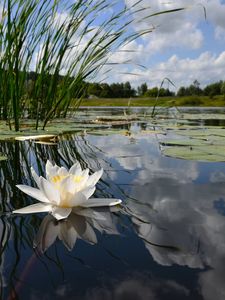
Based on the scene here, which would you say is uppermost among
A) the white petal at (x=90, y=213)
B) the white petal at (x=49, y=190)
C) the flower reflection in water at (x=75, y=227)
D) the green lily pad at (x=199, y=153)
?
the white petal at (x=49, y=190)

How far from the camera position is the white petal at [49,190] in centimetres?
67

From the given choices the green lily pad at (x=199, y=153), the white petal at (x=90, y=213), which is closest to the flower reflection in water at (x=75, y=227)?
the white petal at (x=90, y=213)

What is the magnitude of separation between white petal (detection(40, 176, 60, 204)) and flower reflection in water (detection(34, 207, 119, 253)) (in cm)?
4

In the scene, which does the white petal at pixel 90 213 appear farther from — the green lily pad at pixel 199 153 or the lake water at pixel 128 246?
the green lily pad at pixel 199 153

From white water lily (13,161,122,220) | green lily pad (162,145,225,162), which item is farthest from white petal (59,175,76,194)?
green lily pad (162,145,225,162)

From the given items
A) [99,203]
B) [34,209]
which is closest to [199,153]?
[99,203]

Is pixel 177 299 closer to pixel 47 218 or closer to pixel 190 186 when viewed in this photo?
pixel 47 218

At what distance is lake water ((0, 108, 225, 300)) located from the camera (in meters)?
0.42

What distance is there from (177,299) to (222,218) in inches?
13.3

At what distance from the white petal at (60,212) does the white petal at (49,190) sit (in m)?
0.02

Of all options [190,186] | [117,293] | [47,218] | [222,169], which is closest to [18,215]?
[47,218]

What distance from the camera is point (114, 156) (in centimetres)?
152

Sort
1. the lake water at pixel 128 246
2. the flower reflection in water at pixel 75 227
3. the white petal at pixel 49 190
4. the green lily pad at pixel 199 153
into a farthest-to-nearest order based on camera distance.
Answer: the green lily pad at pixel 199 153 → the white petal at pixel 49 190 → the flower reflection in water at pixel 75 227 → the lake water at pixel 128 246

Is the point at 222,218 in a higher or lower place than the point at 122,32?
lower
